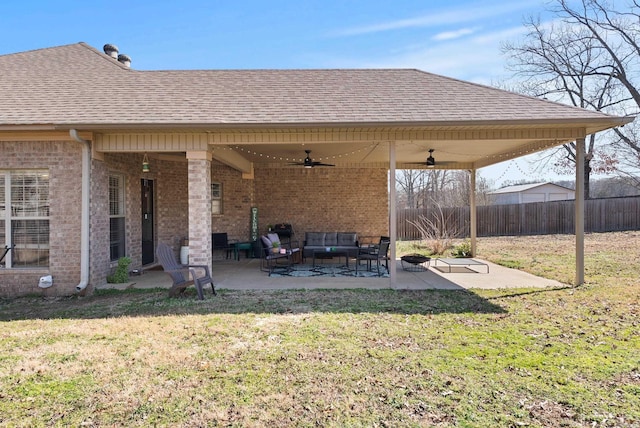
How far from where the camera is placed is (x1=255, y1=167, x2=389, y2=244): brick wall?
12.3m

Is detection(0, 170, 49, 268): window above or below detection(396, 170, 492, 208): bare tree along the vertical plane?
below

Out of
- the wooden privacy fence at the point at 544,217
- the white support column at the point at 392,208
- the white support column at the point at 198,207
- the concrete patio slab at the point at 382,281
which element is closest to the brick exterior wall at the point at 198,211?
the white support column at the point at 198,207

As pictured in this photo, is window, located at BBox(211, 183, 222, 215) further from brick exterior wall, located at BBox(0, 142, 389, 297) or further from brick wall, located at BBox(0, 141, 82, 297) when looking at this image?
brick wall, located at BBox(0, 141, 82, 297)

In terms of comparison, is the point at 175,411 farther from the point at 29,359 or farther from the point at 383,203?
the point at 383,203

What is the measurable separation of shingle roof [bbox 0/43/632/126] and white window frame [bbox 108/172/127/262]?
174 centimetres

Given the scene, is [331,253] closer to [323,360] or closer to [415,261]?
[415,261]

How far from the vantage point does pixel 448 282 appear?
7.69m

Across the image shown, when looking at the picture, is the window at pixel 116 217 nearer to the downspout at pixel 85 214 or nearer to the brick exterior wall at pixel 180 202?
the brick exterior wall at pixel 180 202

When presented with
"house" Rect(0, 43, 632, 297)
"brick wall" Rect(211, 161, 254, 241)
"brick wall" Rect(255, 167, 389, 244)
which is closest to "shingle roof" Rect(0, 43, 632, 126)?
"house" Rect(0, 43, 632, 297)

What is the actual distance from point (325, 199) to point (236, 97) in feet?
17.7

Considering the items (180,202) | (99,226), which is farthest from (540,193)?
(99,226)

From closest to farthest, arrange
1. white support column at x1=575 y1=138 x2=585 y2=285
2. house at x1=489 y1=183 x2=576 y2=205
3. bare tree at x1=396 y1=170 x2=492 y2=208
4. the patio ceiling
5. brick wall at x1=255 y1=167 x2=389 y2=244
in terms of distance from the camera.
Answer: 1. the patio ceiling
2. white support column at x1=575 y1=138 x2=585 y2=285
3. brick wall at x1=255 y1=167 x2=389 y2=244
4. bare tree at x1=396 y1=170 x2=492 y2=208
5. house at x1=489 y1=183 x2=576 y2=205

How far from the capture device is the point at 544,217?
18.8 metres

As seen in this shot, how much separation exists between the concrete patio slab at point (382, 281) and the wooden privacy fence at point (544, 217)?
968 cm
